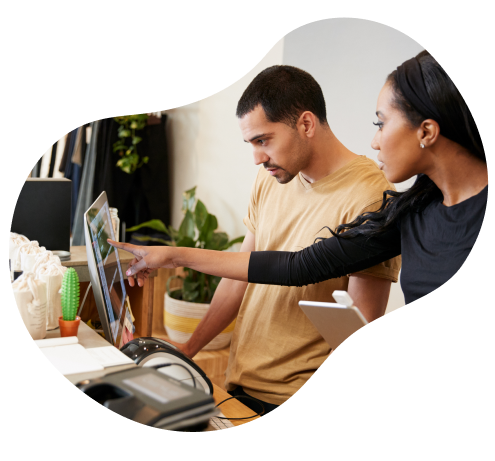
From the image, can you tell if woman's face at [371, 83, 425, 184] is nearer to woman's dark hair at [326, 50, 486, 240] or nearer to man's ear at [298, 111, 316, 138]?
woman's dark hair at [326, 50, 486, 240]

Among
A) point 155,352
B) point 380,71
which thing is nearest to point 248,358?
point 155,352

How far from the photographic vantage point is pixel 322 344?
34.0 inches

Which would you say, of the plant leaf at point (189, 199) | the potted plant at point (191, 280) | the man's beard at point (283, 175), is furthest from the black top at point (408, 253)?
the plant leaf at point (189, 199)

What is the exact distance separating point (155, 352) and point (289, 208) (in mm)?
394

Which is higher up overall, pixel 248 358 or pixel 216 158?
pixel 216 158

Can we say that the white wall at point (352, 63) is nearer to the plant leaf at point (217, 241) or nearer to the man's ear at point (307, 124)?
the man's ear at point (307, 124)

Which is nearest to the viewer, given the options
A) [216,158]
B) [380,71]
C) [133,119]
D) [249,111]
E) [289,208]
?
[380,71]

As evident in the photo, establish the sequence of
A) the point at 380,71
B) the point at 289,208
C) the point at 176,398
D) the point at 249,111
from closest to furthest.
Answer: the point at 176,398 → the point at 380,71 → the point at 249,111 → the point at 289,208

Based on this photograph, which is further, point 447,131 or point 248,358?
point 248,358

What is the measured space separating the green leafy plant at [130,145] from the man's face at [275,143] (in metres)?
1.60

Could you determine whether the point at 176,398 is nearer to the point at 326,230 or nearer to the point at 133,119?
the point at 326,230

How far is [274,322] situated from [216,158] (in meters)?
0.69

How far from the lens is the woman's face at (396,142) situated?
53cm

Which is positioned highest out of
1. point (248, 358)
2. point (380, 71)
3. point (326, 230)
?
point (380, 71)
